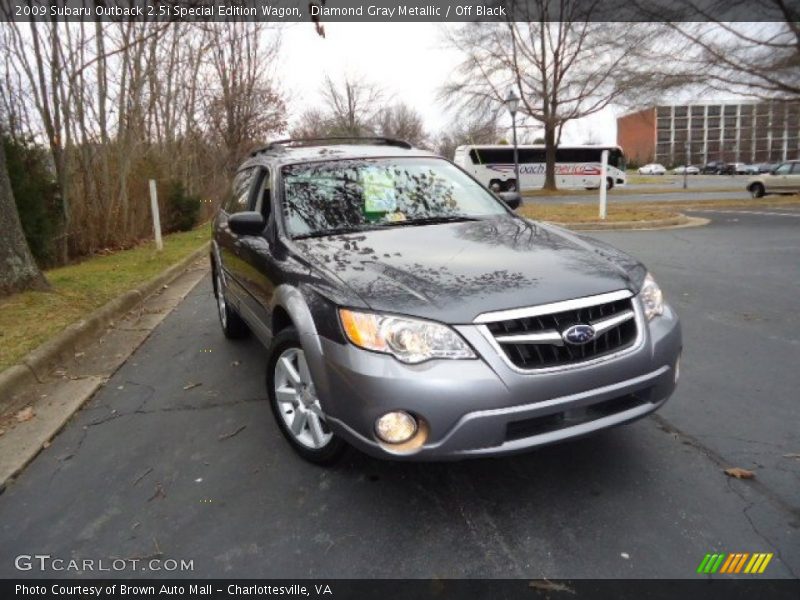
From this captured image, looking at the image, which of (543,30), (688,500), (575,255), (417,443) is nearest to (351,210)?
(575,255)

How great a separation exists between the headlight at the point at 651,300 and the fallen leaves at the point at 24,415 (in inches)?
151

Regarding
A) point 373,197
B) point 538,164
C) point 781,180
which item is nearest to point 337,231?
point 373,197

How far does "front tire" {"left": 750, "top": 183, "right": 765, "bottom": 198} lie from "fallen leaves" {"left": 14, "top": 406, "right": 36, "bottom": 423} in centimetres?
2977

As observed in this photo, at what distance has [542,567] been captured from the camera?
7.18 feet

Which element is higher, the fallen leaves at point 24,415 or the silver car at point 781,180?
the silver car at point 781,180

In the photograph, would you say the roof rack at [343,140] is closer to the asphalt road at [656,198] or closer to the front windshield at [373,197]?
the front windshield at [373,197]

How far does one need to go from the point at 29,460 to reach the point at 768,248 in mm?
11072

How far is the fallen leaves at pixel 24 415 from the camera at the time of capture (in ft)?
12.4

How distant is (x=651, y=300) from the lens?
9.27 ft

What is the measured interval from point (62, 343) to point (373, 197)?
319 cm

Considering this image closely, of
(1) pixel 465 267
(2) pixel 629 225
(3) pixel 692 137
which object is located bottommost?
(2) pixel 629 225

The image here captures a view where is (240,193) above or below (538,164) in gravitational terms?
below
